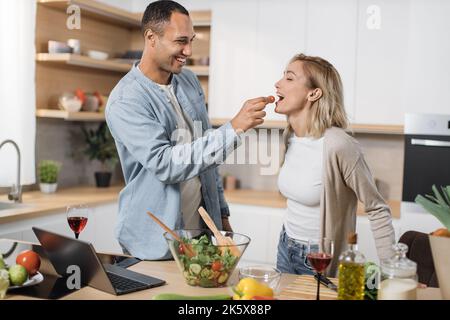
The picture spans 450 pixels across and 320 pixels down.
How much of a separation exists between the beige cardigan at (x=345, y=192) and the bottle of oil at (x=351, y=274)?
22.7 inches

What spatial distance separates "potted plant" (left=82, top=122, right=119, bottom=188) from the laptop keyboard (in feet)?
8.76

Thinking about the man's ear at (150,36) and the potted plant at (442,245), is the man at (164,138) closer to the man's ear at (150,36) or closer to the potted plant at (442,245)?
the man's ear at (150,36)

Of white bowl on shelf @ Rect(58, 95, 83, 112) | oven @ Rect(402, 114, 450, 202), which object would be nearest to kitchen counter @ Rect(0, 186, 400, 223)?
oven @ Rect(402, 114, 450, 202)

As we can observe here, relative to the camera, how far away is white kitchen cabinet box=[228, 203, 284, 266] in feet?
12.9

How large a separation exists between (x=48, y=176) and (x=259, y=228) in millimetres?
1400

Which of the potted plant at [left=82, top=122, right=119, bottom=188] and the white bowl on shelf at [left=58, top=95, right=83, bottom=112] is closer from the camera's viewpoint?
the white bowl on shelf at [left=58, top=95, right=83, bottom=112]

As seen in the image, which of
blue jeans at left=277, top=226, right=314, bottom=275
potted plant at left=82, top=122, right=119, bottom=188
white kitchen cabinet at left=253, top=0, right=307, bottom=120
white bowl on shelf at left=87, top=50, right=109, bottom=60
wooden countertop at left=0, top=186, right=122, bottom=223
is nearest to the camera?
blue jeans at left=277, top=226, right=314, bottom=275

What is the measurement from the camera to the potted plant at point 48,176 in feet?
13.1

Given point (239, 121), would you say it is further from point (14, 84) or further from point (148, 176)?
point (14, 84)

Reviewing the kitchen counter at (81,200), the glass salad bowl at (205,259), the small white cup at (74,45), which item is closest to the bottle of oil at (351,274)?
the glass salad bowl at (205,259)

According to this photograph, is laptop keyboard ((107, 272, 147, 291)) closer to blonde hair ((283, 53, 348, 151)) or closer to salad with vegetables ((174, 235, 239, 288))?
salad with vegetables ((174, 235, 239, 288))

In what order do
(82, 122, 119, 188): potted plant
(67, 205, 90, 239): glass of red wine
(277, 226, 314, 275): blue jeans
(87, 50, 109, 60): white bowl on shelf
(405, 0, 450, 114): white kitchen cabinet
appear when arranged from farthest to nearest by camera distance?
1. (82, 122, 119, 188): potted plant
2. (87, 50, 109, 60): white bowl on shelf
3. (405, 0, 450, 114): white kitchen cabinet
4. (277, 226, 314, 275): blue jeans
5. (67, 205, 90, 239): glass of red wine

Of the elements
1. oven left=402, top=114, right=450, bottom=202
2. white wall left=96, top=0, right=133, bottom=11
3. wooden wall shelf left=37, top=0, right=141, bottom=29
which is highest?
white wall left=96, top=0, right=133, bottom=11
